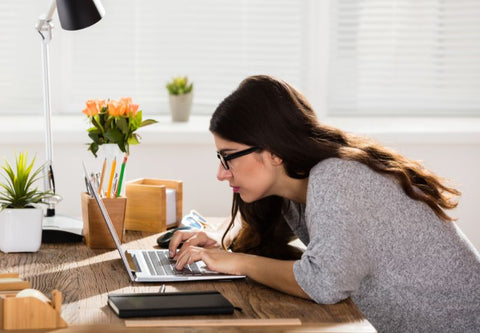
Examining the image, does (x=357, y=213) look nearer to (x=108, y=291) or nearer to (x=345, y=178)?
(x=345, y=178)

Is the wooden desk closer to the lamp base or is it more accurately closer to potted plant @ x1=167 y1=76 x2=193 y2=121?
the lamp base

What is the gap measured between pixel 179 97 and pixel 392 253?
2040mm

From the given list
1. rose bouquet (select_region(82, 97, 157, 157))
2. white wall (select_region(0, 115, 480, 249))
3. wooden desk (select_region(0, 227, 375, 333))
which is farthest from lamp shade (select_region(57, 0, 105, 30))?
white wall (select_region(0, 115, 480, 249))

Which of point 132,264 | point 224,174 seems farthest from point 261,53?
point 132,264

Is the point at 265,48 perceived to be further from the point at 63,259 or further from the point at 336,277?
the point at 336,277

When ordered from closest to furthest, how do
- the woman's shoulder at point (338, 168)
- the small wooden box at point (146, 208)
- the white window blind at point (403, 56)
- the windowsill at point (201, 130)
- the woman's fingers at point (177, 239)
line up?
1. the woman's shoulder at point (338, 168)
2. the woman's fingers at point (177, 239)
3. the small wooden box at point (146, 208)
4. the windowsill at point (201, 130)
5. the white window blind at point (403, 56)

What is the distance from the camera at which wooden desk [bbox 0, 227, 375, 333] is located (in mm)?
1474

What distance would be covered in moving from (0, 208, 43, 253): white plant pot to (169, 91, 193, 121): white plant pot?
1649mm

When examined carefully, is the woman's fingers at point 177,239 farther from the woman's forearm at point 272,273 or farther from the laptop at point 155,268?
the woman's forearm at point 272,273

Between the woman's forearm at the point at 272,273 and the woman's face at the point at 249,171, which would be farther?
the woman's face at the point at 249,171

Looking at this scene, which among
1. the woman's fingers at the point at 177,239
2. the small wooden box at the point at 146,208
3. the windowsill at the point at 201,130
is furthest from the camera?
the windowsill at the point at 201,130

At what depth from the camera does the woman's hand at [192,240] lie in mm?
2041

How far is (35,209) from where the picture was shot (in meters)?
2.07

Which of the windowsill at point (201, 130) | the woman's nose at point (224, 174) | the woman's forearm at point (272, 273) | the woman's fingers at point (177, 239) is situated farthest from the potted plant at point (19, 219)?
the windowsill at point (201, 130)
